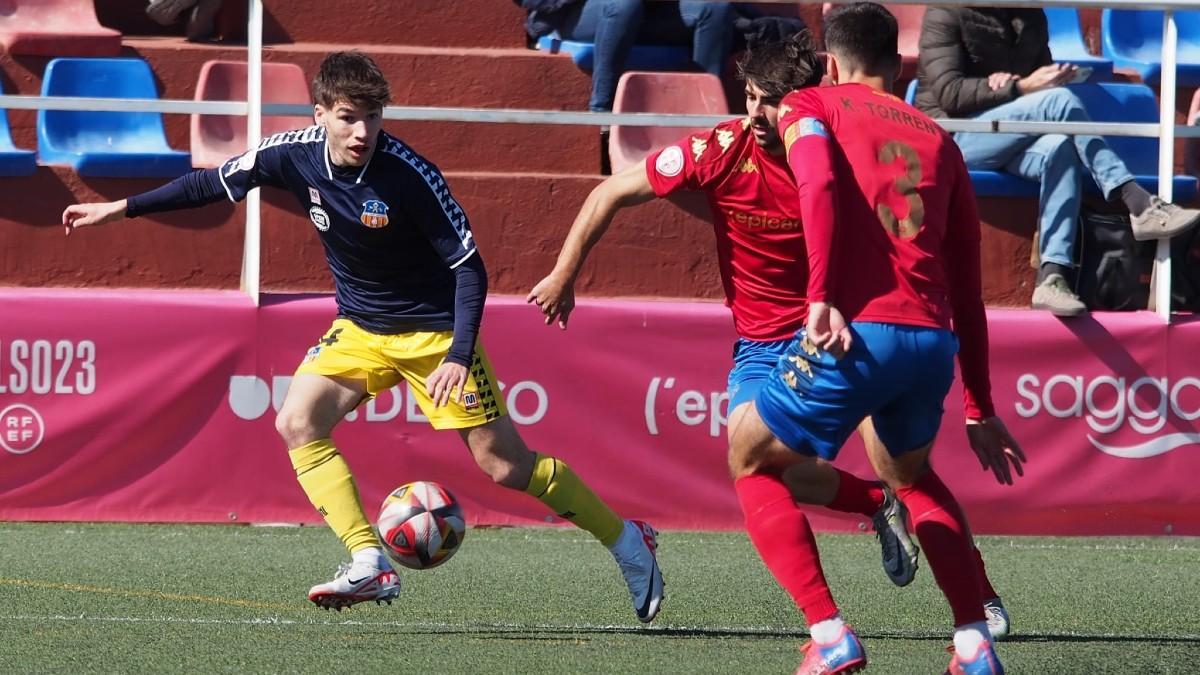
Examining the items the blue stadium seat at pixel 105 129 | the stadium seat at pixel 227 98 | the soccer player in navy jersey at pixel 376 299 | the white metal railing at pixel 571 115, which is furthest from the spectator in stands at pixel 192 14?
the soccer player in navy jersey at pixel 376 299

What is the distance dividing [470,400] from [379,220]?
0.68 meters

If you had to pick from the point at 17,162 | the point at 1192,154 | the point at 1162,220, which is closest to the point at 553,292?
the point at 1162,220

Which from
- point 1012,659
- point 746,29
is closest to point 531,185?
point 746,29

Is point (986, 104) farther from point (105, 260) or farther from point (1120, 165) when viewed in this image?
point (105, 260)

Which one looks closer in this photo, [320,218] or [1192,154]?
[320,218]

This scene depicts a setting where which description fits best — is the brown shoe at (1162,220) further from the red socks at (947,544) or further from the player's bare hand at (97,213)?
the player's bare hand at (97,213)

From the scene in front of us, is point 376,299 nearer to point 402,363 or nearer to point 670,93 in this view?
point 402,363

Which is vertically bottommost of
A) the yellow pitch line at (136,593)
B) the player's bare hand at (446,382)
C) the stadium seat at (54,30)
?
the yellow pitch line at (136,593)

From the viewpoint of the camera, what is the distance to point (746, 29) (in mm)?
10680

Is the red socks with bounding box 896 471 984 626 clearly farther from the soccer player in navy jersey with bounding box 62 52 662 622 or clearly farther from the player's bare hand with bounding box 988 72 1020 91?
the player's bare hand with bounding box 988 72 1020 91

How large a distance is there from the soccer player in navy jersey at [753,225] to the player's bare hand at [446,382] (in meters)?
0.35

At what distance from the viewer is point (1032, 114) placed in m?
9.16

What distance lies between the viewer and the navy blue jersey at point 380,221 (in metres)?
5.98

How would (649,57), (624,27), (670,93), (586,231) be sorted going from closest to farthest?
(586,231), (624,27), (670,93), (649,57)
